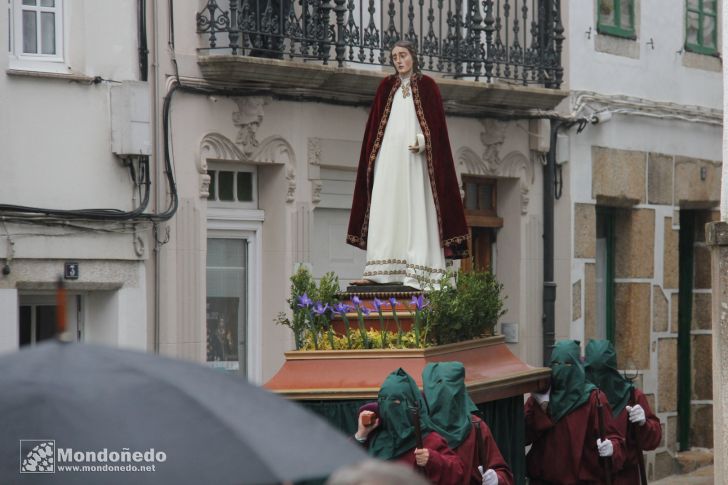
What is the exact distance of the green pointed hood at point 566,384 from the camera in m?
11.6

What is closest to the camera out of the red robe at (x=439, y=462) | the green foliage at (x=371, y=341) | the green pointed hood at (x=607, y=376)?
the red robe at (x=439, y=462)

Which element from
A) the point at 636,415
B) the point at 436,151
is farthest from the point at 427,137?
the point at 636,415

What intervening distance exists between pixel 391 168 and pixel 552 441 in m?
2.10

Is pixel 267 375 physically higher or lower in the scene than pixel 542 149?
lower

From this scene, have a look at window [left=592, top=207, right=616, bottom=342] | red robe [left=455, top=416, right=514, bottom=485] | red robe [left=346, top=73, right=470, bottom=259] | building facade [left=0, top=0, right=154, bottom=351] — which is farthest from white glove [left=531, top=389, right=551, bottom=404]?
window [left=592, top=207, right=616, bottom=342]

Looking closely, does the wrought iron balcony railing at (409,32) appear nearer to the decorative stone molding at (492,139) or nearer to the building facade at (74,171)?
the decorative stone molding at (492,139)

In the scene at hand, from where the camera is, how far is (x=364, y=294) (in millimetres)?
10836

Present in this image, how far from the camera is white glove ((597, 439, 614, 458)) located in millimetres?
11555

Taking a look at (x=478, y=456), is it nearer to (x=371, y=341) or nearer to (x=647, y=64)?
(x=371, y=341)

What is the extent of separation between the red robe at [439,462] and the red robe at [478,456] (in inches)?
5.0

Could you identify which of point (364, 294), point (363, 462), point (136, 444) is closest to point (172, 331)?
point (364, 294)

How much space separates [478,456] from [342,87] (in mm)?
5755

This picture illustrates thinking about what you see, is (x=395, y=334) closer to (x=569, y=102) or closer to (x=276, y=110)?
(x=276, y=110)

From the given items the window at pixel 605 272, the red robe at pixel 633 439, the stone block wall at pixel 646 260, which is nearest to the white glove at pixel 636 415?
the red robe at pixel 633 439
